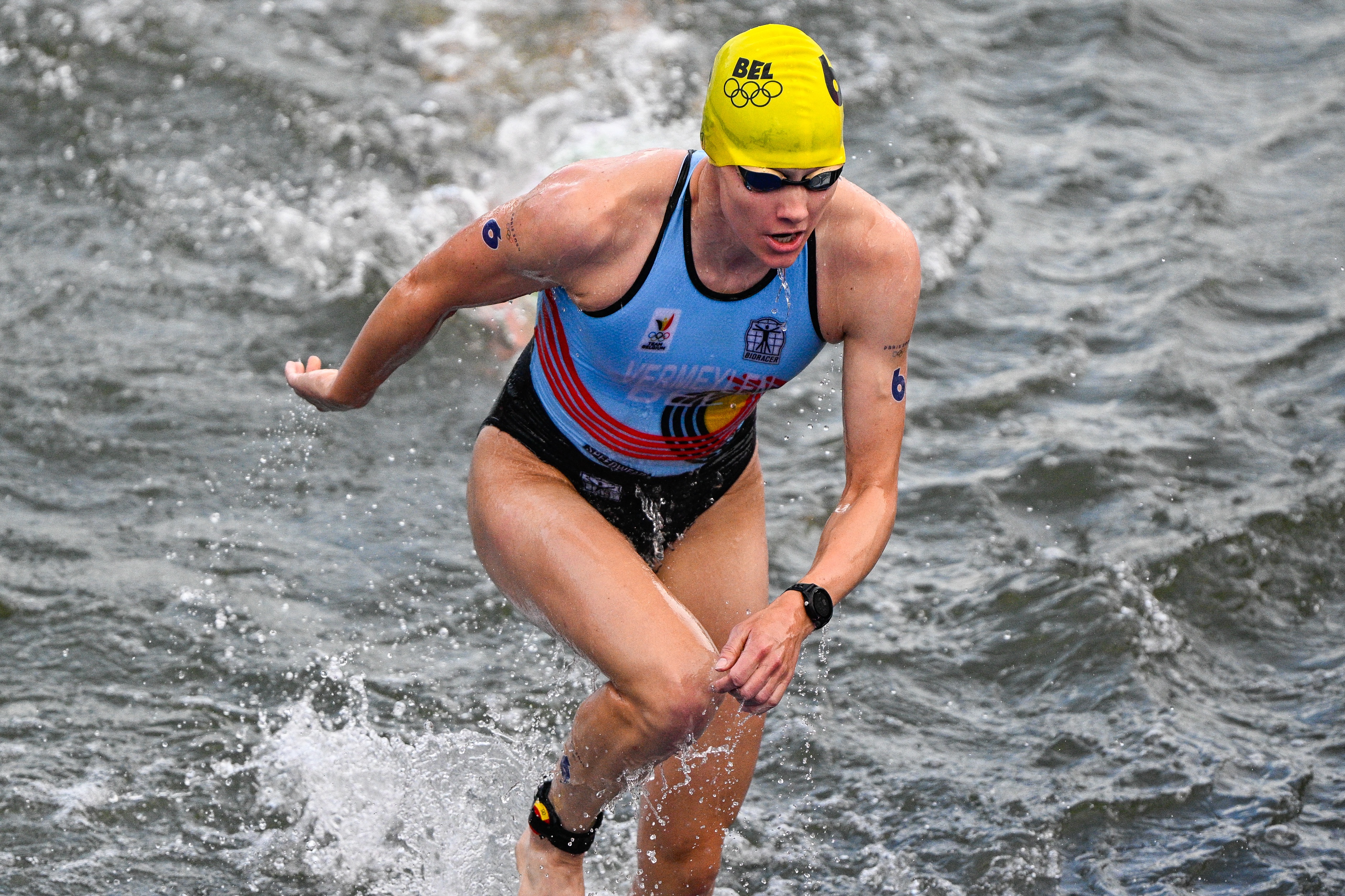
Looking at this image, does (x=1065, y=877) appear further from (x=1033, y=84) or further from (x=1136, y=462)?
(x=1033, y=84)

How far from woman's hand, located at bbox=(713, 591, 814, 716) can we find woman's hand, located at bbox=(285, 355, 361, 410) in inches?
57.3

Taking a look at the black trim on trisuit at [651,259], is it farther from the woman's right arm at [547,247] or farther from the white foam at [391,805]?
the white foam at [391,805]

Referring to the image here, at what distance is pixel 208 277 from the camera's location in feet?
27.7

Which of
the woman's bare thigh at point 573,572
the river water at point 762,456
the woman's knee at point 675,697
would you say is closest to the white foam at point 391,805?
the river water at point 762,456

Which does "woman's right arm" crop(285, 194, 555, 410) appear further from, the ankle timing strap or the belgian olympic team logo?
the ankle timing strap

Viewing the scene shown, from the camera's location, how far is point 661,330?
12.4 feet

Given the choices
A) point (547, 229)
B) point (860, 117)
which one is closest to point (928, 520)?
point (547, 229)

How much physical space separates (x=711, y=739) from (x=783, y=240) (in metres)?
1.44

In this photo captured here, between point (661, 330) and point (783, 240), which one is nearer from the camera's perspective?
point (783, 240)

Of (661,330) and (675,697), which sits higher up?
(661,330)

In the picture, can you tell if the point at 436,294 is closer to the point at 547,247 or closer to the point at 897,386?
the point at 547,247

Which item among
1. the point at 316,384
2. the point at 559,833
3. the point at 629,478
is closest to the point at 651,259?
the point at 629,478

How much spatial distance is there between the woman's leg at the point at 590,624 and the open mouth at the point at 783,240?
34.6 inches

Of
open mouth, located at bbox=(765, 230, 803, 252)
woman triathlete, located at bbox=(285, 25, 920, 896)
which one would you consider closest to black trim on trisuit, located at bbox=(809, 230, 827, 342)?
woman triathlete, located at bbox=(285, 25, 920, 896)
